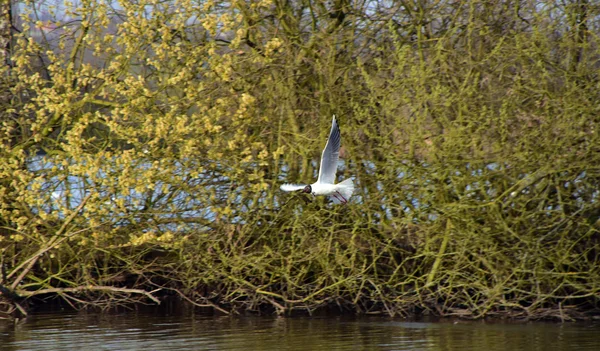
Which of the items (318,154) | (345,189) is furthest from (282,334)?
(318,154)

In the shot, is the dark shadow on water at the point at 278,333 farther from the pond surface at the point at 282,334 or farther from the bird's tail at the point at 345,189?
the bird's tail at the point at 345,189

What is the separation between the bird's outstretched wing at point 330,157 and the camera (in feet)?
32.7

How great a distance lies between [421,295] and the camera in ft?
37.0

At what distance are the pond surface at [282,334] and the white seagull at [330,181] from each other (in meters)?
1.63

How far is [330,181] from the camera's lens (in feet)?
33.3

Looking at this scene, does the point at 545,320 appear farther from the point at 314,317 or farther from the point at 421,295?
the point at 314,317

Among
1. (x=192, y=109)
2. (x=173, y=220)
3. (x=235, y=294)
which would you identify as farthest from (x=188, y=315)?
(x=192, y=109)

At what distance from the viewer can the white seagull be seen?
32.7ft

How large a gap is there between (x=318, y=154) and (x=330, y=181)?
129cm

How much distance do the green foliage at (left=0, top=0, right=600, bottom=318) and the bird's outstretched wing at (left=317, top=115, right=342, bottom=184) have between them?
669 mm

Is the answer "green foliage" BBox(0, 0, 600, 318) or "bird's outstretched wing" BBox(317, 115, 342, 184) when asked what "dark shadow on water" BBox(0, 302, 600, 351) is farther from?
"bird's outstretched wing" BBox(317, 115, 342, 184)

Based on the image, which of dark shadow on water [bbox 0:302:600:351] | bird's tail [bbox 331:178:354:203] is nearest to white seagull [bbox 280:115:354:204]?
bird's tail [bbox 331:178:354:203]

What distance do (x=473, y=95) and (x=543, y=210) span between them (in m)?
1.50

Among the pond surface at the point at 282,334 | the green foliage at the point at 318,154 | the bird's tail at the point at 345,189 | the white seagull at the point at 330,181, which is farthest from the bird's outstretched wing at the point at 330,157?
the pond surface at the point at 282,334
